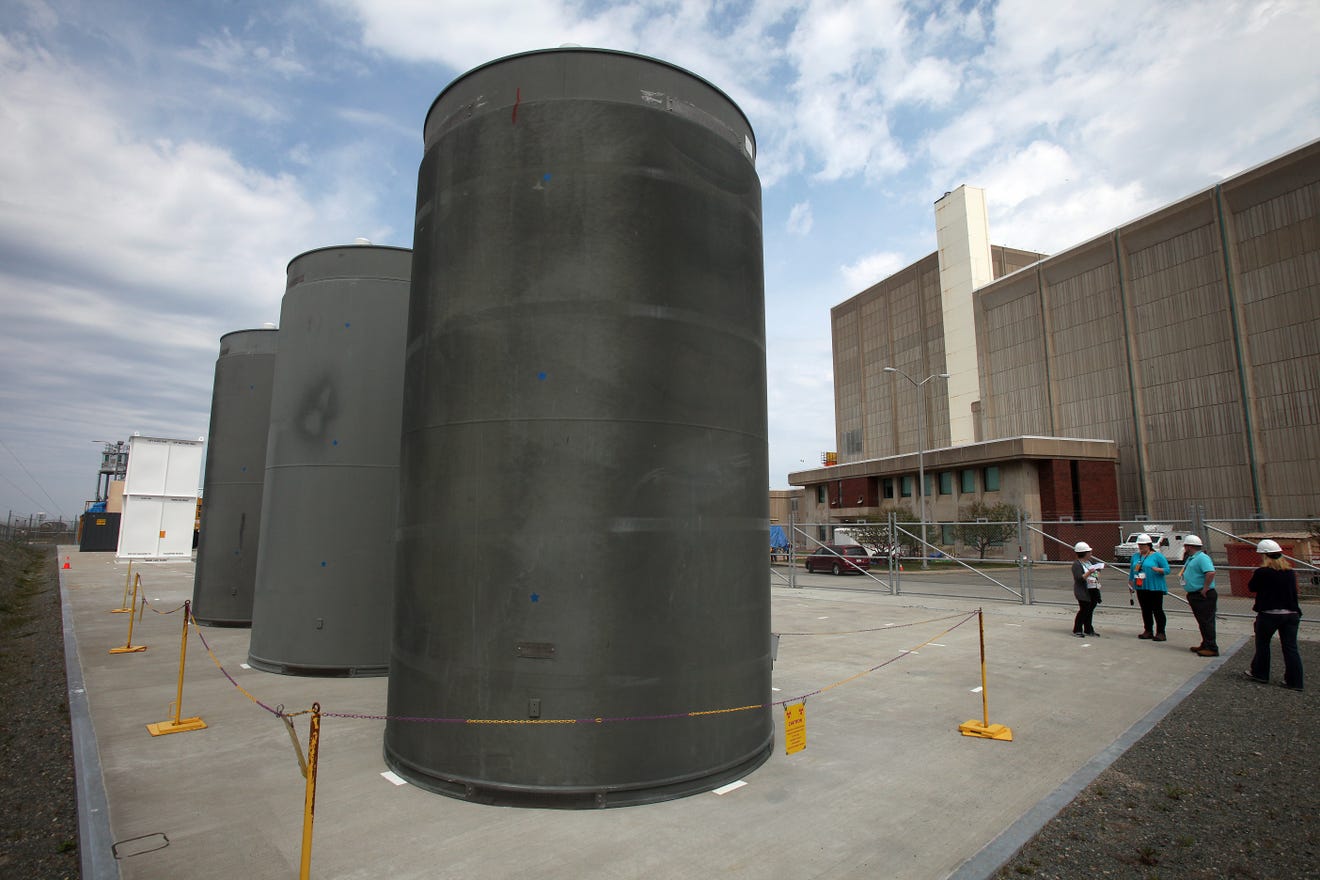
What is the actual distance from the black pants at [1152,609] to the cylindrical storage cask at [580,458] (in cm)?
988

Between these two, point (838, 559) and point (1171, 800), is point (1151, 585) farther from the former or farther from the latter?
point (838, 559)

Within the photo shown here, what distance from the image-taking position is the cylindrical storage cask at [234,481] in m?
14.4

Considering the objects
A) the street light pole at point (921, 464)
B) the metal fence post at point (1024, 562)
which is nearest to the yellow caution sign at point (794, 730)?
the metal fence post at point (1024, 562)

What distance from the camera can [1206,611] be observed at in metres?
10.5

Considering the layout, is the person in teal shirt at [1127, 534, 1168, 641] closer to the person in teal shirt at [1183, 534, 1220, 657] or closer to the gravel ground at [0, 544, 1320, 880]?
the person in teal shirt at [1183, 534, 1220, 657]

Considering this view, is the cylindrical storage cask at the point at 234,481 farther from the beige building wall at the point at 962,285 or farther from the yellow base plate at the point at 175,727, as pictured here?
the beige building wall at the point at 962,285

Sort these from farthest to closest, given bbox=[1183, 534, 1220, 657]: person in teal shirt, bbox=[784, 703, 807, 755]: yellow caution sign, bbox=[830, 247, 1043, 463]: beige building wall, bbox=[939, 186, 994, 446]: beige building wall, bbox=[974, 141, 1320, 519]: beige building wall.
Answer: bbox=[830, 247, 1043, 463]: beige building wall < bbox=[939, 186, 994, 446]: beige building wall < bbox=[974, 141, 1320, 519]: beige building wall < bbox=[1183, 534, 1220, 657]: person in teal shirt < bbox=[784, 703, 807, 755]: yellow caution sign


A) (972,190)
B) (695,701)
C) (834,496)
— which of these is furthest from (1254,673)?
(972,190)

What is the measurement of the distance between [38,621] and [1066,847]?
20.8 meters

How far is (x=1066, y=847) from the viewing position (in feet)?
14.6

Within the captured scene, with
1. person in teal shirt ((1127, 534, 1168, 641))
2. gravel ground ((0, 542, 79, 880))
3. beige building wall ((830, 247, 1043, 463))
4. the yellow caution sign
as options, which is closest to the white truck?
person in teal shirt ((1127, 534, 1168, 641))

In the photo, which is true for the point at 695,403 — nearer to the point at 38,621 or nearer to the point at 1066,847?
the point at 1066,847

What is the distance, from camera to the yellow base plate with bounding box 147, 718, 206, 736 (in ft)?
23.1

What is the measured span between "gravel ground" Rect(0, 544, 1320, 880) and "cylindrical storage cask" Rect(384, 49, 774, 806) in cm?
231
